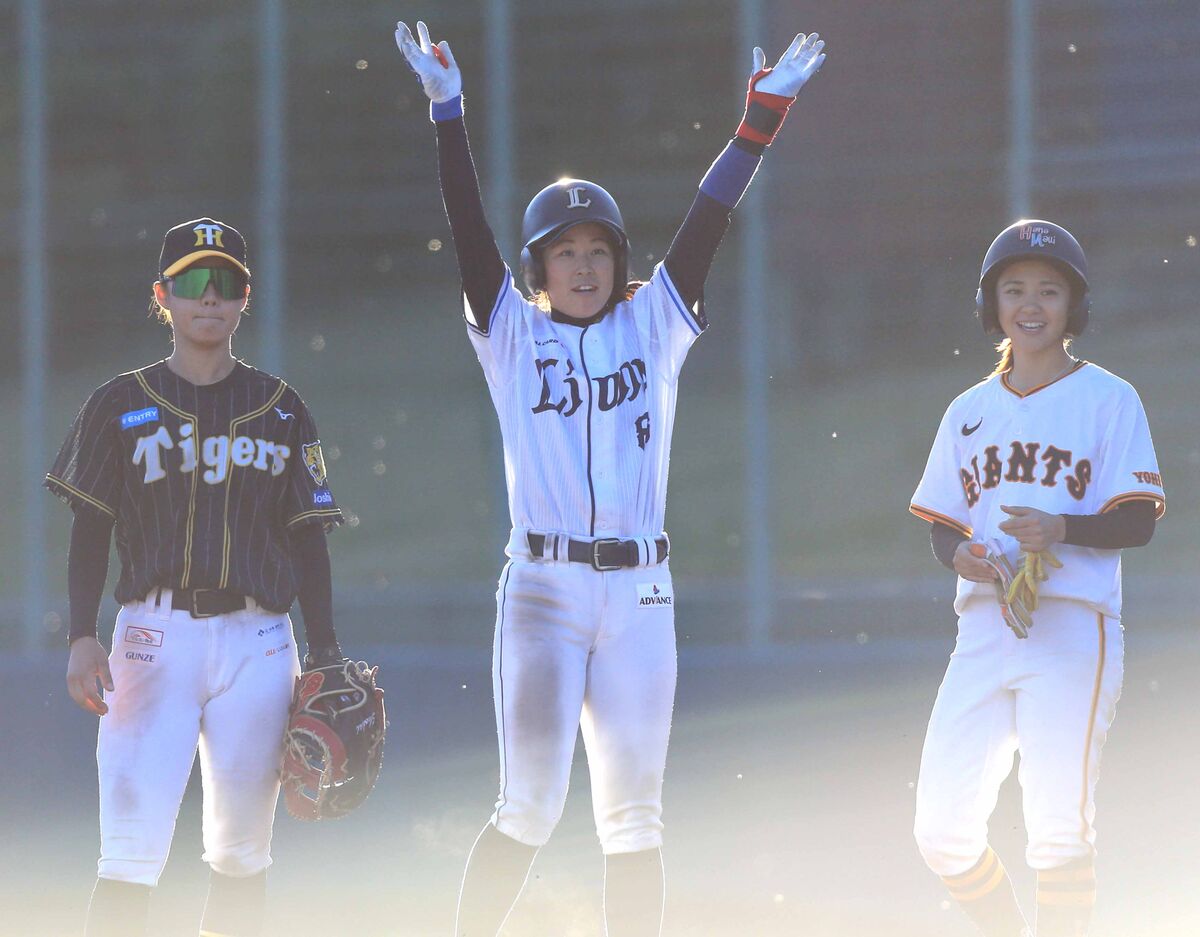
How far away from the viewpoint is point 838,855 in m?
6.30

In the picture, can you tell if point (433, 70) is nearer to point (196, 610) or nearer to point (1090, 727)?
point (196, 610)

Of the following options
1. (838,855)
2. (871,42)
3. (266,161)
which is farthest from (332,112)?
(838,855)

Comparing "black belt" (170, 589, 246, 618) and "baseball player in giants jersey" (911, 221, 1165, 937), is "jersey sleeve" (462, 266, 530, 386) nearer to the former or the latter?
"black belt" (170, 589, 246, 618)

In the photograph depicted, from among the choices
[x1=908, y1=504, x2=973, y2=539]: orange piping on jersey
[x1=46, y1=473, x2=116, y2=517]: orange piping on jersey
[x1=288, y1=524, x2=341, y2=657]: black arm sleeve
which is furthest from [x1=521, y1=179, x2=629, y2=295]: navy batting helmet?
[x1=46, y1=473, x2=116, y2=517]: orange piping on jersey

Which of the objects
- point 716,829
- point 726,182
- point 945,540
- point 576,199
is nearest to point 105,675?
point 576,199

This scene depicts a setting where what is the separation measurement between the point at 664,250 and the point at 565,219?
27.9 feet

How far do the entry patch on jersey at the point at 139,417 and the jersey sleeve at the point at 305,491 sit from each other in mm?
359

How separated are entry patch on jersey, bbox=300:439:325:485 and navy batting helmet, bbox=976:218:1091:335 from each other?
1835mm

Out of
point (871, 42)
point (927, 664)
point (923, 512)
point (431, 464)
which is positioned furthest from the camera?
point (431, 464)

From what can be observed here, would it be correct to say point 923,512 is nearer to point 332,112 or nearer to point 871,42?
point 871,42

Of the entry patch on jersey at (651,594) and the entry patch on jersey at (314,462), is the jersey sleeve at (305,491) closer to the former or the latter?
the entry patch on jersey at (314,462)

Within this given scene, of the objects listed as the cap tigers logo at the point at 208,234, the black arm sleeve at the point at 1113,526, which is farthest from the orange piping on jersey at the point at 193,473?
the black arm sleeve at the point at 1113,526

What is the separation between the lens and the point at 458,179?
4.59 meters

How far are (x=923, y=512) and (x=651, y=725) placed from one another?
1041 mm
